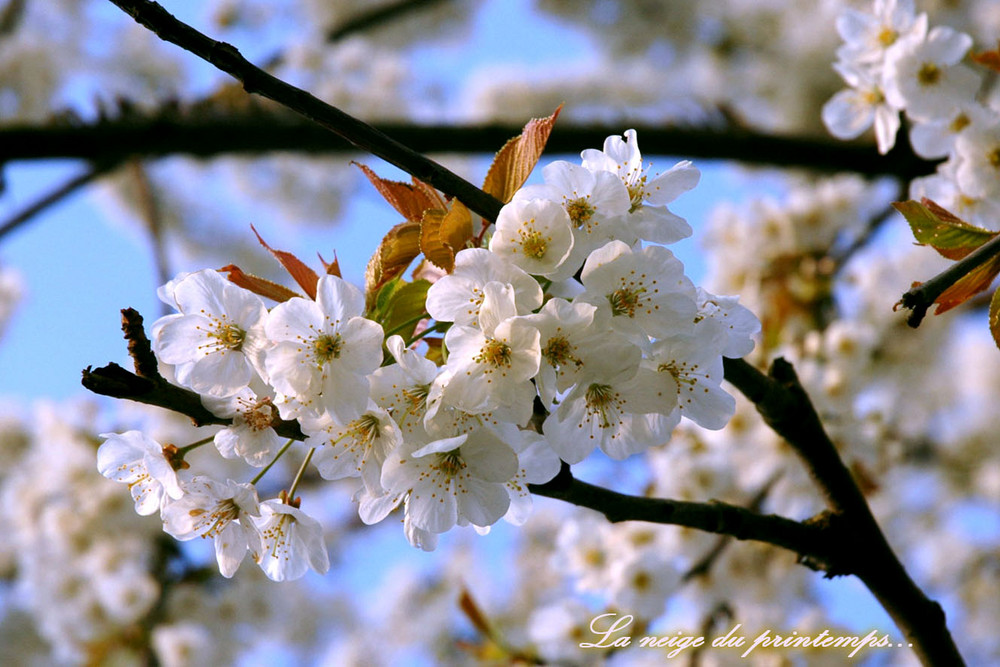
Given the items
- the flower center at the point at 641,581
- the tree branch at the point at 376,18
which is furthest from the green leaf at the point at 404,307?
the tree branch at the point at 376,18

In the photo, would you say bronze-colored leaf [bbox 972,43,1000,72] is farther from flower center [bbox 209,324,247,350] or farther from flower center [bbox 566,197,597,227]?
flower center [bbox 209,324,247,350]

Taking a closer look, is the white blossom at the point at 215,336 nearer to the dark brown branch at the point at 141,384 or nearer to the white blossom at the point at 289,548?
the dark brown branch at the point at 141,384

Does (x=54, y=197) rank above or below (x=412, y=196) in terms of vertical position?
above

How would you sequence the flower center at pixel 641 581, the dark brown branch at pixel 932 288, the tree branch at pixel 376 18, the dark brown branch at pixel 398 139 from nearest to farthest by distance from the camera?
the dark brown branch at pixel 932 288 < the flower center at pixel 641 581 < the dark brown branch at pixel 398 139 < the tree branch at pixel 376 18

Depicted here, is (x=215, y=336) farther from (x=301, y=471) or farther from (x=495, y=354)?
(x=495, y=354)

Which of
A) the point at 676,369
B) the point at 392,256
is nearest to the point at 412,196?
the point at 392,256

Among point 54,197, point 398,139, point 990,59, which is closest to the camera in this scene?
point 990,59
